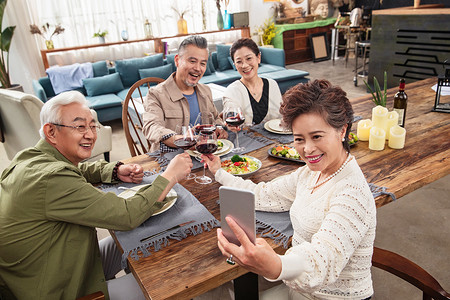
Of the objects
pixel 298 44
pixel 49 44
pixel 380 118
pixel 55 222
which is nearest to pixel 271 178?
pixel 380 118

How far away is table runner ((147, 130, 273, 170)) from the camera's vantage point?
1.82 meters

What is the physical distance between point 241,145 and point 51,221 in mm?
1061

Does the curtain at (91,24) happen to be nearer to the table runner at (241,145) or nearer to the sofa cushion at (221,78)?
the sofa cushion at (221,78)

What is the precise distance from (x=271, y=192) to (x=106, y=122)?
4385 mm

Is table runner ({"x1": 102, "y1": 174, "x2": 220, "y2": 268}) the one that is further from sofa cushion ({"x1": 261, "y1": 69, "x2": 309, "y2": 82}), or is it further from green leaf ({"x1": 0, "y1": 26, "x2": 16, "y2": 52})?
green leaf ({"x1": 0, "y1": 26, "x2": 16, "y2": 52})

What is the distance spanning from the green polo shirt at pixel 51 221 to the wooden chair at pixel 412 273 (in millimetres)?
836

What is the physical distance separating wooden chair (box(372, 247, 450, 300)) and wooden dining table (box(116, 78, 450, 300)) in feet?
0.76

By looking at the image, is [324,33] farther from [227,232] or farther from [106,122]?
[227,232]

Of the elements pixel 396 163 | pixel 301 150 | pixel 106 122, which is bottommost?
pixel 106 122

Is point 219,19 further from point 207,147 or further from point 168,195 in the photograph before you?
point 168,195

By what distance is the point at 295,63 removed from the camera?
27.6 ft

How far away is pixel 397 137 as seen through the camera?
70.9 inches

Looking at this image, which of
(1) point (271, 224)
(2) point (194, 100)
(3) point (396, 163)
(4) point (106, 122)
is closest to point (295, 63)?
(4) point (106, 122)

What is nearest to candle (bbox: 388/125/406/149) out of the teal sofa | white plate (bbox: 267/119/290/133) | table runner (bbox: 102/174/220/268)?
white plate (bbox: 267/119/290/133)
